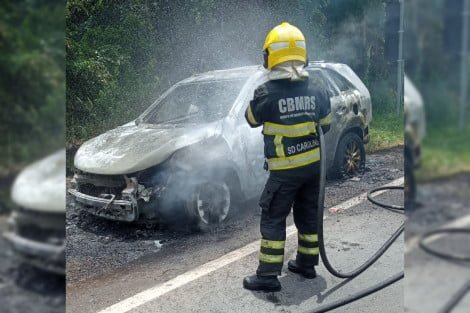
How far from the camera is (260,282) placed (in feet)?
7.29

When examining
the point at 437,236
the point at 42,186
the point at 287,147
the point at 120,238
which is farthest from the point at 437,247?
the point at 120,238

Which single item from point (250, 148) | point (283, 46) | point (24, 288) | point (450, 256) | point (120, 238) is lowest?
point (120, 238)

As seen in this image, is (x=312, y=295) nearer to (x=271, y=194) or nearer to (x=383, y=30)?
(x=271, y=194)

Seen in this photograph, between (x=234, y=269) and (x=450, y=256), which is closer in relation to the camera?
(x=450, y=256)

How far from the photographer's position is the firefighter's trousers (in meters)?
2.21

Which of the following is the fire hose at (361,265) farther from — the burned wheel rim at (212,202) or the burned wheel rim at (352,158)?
the burned wheel rim at (212,202)

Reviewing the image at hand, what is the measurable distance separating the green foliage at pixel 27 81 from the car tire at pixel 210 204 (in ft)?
3.07

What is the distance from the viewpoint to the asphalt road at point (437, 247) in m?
1.05

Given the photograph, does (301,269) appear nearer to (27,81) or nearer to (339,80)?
(339,80)

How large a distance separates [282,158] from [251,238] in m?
0.39

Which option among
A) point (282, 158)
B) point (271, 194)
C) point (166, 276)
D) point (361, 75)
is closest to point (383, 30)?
point (361, 75)

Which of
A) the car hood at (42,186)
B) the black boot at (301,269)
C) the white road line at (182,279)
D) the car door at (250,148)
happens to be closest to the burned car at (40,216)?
the car hood at (42,186)

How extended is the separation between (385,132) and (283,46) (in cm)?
61

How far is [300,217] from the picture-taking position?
2.32 metres
